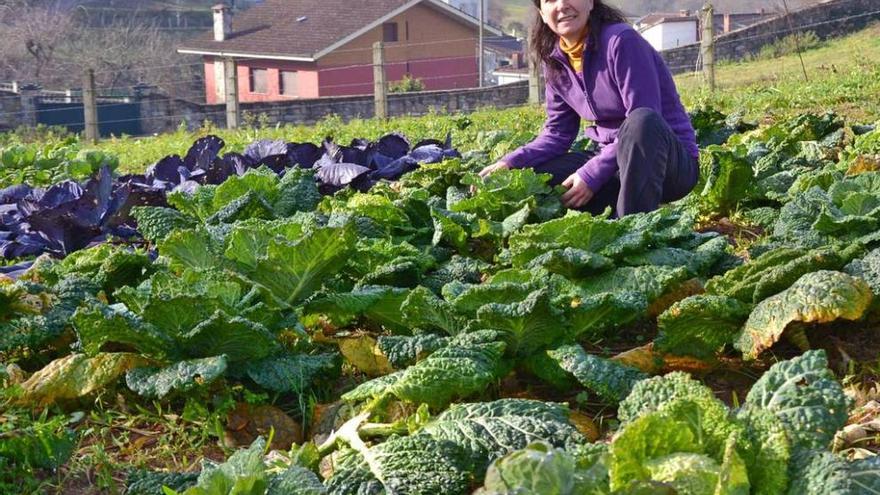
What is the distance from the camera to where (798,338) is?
110 inches

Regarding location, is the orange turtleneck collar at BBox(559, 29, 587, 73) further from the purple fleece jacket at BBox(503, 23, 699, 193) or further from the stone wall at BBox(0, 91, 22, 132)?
the stone wall at BBox(0, 91, 22, 132)

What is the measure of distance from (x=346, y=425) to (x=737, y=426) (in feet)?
3.02

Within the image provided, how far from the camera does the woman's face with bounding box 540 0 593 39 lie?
13.7 feet

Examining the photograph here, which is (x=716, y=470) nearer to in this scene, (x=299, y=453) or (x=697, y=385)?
(x=697, y=385)

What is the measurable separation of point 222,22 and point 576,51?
45.0 metres

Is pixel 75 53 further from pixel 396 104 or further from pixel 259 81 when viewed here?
pixel 396 104

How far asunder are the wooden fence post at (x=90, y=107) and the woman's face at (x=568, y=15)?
13.2 metres

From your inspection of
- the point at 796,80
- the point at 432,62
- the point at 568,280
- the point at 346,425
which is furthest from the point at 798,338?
the point at 432,62

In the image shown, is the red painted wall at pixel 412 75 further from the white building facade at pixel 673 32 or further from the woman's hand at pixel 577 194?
the woman's hand at pixel 577 194

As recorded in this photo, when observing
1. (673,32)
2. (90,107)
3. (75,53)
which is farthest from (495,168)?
(75,53)

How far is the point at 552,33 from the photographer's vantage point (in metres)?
4.46

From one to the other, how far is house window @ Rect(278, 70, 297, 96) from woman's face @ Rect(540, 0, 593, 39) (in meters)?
38.0

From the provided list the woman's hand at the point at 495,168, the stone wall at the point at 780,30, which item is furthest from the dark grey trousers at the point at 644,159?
the stone wall at the point at 780,30

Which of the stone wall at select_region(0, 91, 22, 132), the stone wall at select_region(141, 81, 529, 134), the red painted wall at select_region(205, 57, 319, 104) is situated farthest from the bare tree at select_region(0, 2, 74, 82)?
the stone wall at select_region(141, 81, 529, 134)
